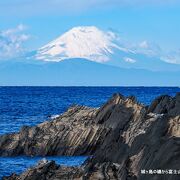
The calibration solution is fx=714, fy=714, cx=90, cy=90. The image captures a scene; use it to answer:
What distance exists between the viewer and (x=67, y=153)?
2525 inches

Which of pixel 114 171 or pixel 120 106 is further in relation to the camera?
pixel 120 106

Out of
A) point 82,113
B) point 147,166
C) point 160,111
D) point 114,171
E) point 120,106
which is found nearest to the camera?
point 147,166

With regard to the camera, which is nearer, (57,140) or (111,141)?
(111,141)

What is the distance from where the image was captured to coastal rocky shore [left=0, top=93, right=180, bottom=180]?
120 feet

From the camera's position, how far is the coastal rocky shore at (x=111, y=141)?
1441 inches

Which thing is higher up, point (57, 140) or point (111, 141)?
point (111, 141)

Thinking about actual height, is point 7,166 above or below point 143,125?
below

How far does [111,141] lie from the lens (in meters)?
55.0

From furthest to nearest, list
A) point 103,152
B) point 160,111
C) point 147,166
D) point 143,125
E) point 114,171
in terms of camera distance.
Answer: point 160,111 → point 143,125 → point 103,152 → point 114,171 → point 147,166

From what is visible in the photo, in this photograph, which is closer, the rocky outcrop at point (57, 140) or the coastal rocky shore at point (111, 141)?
the coastal rocky shore at point (111, 141)

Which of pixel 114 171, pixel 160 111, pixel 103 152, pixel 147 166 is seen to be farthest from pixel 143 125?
pixel 147 166

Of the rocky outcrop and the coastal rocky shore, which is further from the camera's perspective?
the rocky outcrop

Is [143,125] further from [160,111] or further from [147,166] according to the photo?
[147,166]

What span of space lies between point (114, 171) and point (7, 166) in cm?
1831
